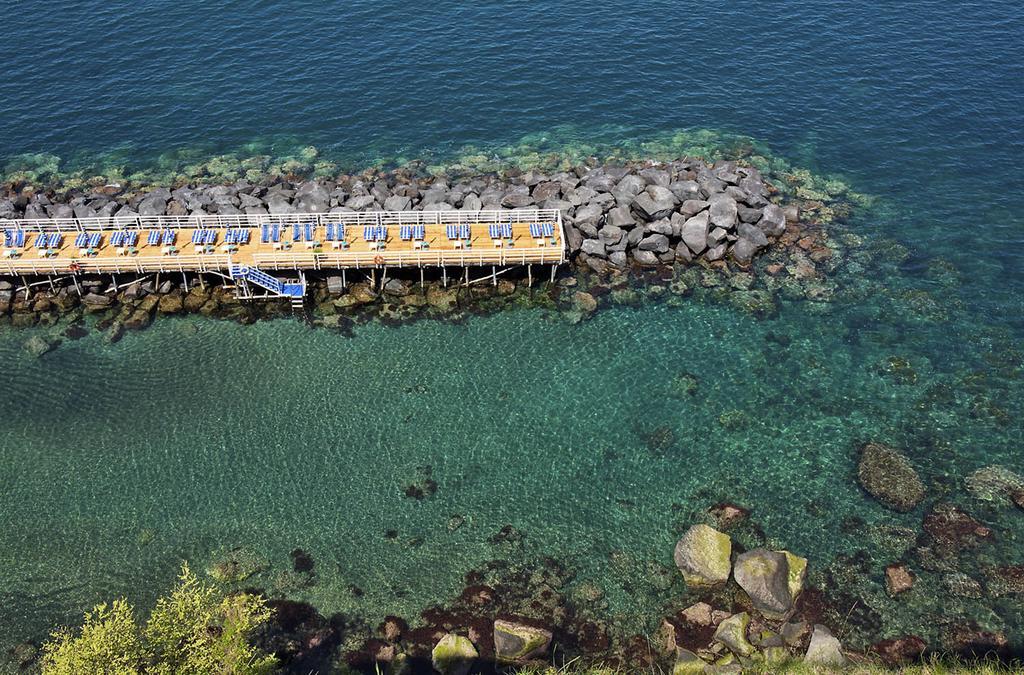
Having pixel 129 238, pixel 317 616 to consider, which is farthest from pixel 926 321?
pixel 129 238

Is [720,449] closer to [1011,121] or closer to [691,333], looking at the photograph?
[691,333]

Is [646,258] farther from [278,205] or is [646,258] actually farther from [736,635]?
[736,635]

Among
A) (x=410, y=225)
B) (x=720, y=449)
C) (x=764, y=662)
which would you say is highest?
(x=410, y=225)

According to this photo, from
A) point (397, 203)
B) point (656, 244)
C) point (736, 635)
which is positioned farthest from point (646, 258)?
point (736, 635)

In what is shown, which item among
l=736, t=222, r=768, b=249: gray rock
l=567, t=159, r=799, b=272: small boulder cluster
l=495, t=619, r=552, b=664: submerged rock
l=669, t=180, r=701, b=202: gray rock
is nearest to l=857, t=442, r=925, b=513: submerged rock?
l=567, t=159, r=799, b=272: small boulder cluster

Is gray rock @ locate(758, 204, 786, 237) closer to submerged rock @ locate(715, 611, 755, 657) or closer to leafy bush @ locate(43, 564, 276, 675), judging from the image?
submerged rock @ locate(715, 611, 755, 657)

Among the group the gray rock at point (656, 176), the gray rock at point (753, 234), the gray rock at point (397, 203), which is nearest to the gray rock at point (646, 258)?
the gray rock at point (753, 234)
